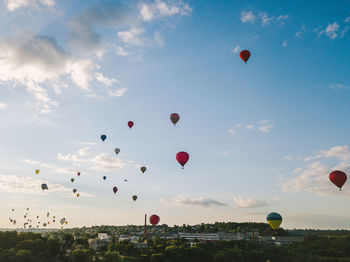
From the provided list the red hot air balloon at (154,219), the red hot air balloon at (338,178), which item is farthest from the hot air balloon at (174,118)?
the red hot air balloon at (154,219)

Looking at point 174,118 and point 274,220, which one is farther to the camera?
point 274,220

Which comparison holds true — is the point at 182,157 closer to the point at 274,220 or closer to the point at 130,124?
the point at 130,124

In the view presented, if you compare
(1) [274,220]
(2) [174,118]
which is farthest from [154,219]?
(2) [174,118]

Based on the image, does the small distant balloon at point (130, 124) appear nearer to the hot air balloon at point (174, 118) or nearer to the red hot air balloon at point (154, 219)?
the hot air balloon at point (174, 118)

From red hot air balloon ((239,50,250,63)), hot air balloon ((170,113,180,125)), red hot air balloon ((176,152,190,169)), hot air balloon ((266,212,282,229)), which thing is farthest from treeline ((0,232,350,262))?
red hot air balloon ((239,50,250,63))

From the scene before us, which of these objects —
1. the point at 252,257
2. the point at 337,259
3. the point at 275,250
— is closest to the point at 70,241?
the point at 252,257

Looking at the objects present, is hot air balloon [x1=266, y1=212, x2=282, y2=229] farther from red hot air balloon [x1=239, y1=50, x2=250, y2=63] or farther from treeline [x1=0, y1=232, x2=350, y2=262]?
red hot air balloon [x1=239, y1=50, x2=250, y2=63]
